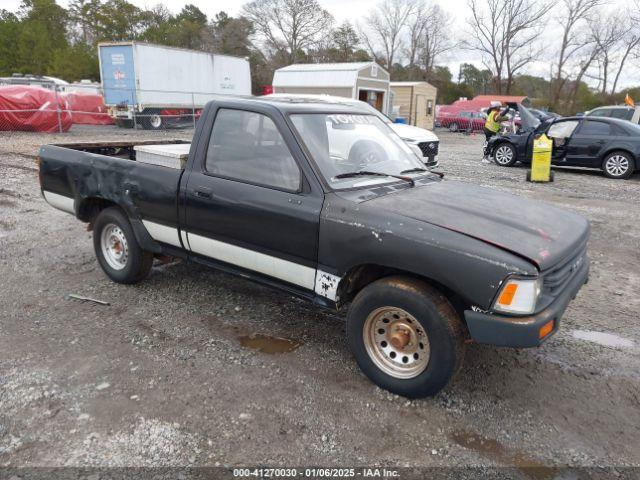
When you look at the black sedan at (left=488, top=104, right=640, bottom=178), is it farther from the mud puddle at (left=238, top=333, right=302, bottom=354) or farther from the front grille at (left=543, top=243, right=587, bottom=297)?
the mud puddle at (left=238, top=333, right=302, bottom=354)

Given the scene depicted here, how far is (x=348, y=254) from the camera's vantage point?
10.2ft

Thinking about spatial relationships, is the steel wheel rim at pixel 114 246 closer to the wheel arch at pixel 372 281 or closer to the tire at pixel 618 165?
the wheel arch at pixel 372 281

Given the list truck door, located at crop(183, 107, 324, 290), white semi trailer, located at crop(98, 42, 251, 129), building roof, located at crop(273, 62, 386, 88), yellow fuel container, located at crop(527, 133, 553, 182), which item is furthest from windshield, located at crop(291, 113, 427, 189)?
white semi trailer, located at crop(98, 42, 251, 129)

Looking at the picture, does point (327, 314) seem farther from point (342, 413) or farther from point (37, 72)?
point (37, 72)

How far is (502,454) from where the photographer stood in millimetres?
2686

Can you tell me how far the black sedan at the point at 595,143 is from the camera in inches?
469

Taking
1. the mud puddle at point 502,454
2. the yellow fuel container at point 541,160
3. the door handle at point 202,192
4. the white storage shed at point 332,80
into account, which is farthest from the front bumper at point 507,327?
the white storage shed at point 332,80

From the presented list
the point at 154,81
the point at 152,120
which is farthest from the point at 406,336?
the point at 152,120

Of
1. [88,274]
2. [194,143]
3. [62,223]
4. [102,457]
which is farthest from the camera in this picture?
[62,223]

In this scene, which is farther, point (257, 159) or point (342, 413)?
point (257, 159)

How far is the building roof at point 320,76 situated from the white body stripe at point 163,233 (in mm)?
18906

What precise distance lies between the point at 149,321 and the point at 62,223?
3880mm

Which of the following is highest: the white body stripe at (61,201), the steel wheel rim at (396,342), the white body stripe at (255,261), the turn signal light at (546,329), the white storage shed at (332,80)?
the white storage shed at (332,80)

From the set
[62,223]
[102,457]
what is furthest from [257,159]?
[62,223]
